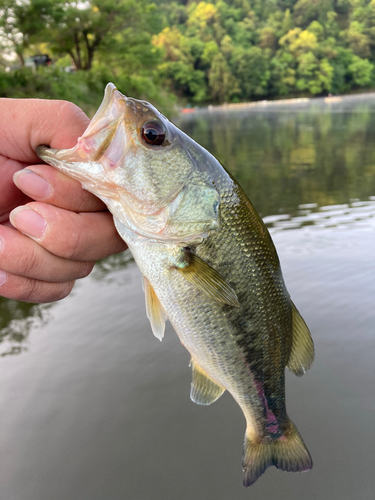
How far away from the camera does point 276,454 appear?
6.72 feet

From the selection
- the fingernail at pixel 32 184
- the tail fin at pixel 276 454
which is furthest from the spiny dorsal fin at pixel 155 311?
the tail fin at pixel 276 454

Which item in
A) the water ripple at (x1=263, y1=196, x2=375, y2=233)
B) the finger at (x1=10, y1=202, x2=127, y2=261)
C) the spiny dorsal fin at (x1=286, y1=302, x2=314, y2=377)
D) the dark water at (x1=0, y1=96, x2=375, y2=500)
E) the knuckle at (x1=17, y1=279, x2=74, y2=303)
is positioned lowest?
the water ripple at (x1=263, y1=196, x2=375, y2=233)

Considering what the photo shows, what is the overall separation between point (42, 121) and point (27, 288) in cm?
77

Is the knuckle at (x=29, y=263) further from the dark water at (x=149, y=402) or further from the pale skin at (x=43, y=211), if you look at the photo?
the dark water at (x=149, y=402)

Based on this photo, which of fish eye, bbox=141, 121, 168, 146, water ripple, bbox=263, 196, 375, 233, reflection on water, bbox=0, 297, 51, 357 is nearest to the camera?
fish eye, bbox=141, 121, 168, 146

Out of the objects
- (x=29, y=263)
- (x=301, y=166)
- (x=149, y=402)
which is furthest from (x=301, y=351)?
(x=301, y=166)

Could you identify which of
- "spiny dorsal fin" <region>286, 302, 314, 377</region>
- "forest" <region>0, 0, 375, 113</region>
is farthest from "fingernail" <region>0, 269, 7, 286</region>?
"forest" <region>0, 0, 375, 113</region>

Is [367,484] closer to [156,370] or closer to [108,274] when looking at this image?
[156,370]

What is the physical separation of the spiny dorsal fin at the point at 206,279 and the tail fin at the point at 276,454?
0.97 m

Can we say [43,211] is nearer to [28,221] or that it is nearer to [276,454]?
[28,221]

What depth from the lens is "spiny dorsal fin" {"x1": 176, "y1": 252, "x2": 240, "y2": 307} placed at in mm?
1584

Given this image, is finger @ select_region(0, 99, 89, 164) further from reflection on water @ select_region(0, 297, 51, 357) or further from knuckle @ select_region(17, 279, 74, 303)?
reflection on water @ select_region(0, 297, 51, 357)

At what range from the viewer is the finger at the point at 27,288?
1.76 meters

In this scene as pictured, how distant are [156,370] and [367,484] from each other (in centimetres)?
203
